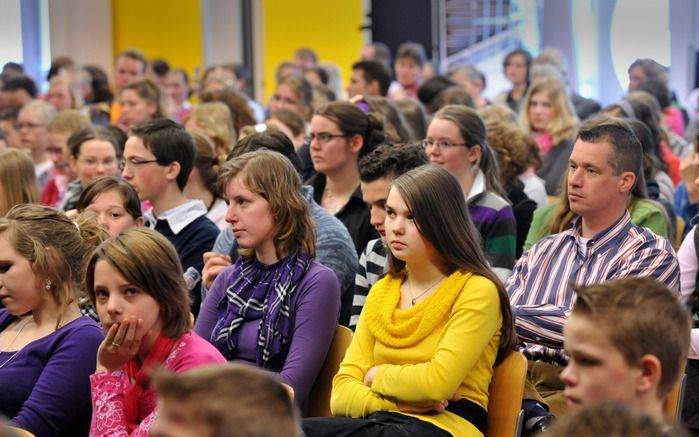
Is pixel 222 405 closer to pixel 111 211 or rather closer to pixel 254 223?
pixel 254 223

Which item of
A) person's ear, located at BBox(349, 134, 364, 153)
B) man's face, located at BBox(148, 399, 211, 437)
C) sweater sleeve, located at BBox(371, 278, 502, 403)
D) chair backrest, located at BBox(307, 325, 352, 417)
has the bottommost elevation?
chair backrest, located at BBox(307, 325, 352, 417)

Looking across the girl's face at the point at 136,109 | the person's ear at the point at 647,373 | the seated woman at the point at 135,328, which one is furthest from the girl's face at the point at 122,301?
the girl's face at the point at 136,109

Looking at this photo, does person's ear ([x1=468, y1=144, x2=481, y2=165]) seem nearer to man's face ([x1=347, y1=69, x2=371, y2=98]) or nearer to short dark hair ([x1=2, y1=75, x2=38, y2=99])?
man's face ([x1=347, y1=69, x2=371, y2=98])

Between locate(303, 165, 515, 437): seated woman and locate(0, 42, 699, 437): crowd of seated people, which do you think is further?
locate(303, 165, 515, 437): seated woman

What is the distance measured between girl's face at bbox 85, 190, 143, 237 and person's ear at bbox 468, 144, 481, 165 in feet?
4.74

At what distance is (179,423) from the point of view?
157cm

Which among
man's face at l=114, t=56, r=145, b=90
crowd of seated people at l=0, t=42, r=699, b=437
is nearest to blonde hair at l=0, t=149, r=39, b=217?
crowd of seated people at l=0, t=42, r=699, b=437

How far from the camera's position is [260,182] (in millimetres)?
3463

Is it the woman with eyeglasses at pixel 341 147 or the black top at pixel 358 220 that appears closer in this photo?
the black top at pixel 358 220

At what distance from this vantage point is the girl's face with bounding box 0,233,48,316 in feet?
10.2

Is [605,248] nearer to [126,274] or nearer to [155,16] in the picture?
[126,274]

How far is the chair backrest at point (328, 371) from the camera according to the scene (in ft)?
10.7

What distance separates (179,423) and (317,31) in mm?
13834

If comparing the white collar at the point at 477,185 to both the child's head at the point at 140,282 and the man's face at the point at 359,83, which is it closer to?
the child's head at the point at 140,282
